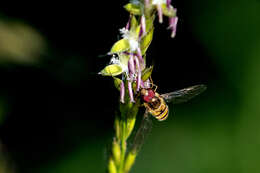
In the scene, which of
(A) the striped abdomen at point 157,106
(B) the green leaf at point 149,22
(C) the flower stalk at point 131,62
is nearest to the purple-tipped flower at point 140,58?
(C) the flower stalk at point 131,62

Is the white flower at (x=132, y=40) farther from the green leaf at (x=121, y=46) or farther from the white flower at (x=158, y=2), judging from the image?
the white flower at (x=158, y=2)

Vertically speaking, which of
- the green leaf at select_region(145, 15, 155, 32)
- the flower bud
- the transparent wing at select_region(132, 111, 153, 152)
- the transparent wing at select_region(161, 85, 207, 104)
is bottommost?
the flower bud

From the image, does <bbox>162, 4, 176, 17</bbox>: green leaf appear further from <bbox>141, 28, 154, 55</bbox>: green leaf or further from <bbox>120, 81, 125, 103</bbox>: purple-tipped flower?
<bbox>120, 81, 125, 103</bbox>: purple-tipped flower

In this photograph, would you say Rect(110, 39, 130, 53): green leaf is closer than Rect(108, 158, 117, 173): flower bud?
Yes

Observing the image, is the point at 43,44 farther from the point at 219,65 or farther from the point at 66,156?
the point at 219,65

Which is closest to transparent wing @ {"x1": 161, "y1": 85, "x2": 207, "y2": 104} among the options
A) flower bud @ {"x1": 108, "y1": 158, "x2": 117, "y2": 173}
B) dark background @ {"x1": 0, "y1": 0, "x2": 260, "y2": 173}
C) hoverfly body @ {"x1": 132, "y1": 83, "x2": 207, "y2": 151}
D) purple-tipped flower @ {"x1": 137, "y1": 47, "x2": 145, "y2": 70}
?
hoverfly body @ {"x1": 132, "y1": 83, "x2": 207, "y2": 151}

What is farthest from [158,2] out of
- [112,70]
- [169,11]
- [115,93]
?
[115,93]
